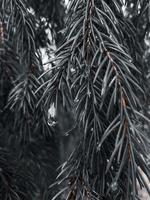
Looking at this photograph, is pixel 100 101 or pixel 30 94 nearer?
pixel 100 101

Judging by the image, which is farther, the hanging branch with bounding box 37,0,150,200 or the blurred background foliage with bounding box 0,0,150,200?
the blurred background foliage with bounding box 0,0,150,200

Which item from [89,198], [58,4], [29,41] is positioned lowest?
[89,198]

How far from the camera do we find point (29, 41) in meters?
1.47

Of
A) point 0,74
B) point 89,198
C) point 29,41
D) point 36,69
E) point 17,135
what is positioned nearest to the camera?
point 89,198

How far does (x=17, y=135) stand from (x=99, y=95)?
1.01 m

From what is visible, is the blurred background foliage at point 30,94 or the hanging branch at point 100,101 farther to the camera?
the blurred background foliage at point 30,94

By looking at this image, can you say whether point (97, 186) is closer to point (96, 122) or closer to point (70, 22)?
point (96, 122)

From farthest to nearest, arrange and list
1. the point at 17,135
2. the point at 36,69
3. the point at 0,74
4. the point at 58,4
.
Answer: the point at 58,4, the point at 17,135, the point at 0,74, the point at 36,69

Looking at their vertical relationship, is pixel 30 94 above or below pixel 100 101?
above

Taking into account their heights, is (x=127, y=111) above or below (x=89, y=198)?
above

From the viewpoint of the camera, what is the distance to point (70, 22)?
1.18m

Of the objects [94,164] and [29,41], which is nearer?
[94,164]

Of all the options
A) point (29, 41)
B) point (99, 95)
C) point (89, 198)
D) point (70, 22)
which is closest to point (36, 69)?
point (29, 41)

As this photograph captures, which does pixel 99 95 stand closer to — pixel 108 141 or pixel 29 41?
pixel 108 141
